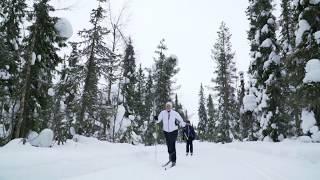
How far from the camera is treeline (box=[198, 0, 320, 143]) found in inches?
608

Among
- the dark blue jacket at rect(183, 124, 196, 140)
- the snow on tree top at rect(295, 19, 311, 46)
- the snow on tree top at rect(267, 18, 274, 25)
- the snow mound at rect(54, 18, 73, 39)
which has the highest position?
the snow on tree top at rect(267, 18, 274, 25)

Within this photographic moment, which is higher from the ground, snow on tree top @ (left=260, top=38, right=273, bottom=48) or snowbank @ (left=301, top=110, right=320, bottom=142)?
snow on tree top @ (left=260, top=38, right=273, bottom=48)

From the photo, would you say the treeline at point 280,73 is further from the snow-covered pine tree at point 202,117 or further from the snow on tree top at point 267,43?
the snow-covered pine tree at point 202,117

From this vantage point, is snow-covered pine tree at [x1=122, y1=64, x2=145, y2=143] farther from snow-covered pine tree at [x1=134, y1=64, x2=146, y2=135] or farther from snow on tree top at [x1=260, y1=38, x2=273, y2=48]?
snow on tree top at [x1=260, y1=38, x2=273, y2=48]

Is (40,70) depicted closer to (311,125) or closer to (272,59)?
(311,125)

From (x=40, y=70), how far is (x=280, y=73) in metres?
17.6

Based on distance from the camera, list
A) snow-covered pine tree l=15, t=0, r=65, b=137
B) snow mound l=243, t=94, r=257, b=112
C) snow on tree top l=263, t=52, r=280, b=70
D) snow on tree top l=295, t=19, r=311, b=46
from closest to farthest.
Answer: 1. snow on tree top l=295, t=19, r=311, b=46
2. snow-covered pine tree l=15, t=0, r=65, b=137
3. snow on tree top l=263, t=52, r=280, b=70
4. snow mound l=243, t=94, r=257, b=112

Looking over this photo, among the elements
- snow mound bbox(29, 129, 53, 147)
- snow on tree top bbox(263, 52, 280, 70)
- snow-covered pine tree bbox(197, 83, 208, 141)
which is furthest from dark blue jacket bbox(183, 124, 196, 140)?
snow-covered pine tree bbox(197, 83, 208, 141)

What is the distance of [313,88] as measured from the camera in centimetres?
1455

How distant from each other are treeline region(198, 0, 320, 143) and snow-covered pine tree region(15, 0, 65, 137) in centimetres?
1257

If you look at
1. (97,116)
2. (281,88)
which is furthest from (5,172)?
(281,88)

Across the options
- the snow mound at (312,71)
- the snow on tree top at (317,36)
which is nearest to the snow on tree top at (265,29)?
the snow on tree top at (317,36)

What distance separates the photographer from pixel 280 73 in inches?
1012

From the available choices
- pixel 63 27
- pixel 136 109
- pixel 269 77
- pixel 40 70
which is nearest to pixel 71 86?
pixel 40 70
